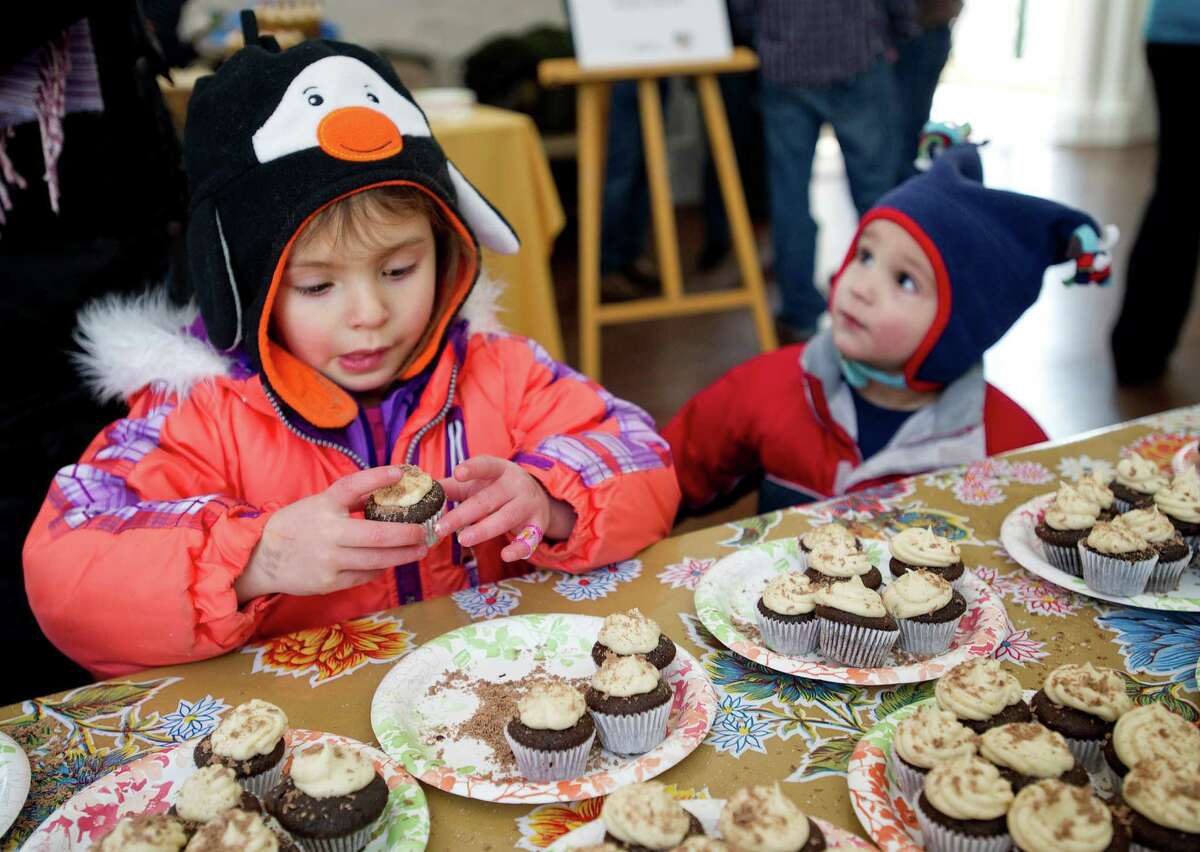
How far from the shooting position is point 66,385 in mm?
1643

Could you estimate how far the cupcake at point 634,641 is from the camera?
3.46ft

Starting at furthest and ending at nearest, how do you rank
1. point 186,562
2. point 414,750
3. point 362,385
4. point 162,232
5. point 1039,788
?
point 162,232 < point 362,385 < point 186,562 < point 414,750 < point 1039,788

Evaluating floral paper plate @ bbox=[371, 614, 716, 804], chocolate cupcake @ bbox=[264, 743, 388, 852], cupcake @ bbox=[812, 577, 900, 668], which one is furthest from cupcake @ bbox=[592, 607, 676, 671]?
chocolate cupcake @ bbox=[264, 743, 388, 852]

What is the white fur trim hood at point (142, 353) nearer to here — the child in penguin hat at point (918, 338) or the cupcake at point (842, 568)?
the cupcake at point (842, 568)

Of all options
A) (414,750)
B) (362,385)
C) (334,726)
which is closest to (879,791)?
(414,750)

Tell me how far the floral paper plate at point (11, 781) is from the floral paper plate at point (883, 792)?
0.73 meters

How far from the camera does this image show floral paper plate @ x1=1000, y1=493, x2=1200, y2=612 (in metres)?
1.18

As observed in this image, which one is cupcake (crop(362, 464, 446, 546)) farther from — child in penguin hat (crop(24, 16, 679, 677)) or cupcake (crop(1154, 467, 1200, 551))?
cupcake (crop(1154, 467, 1200, 551))

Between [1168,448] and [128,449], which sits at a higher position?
[128,449]

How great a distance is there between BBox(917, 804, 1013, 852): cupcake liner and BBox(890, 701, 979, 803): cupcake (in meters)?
0.04

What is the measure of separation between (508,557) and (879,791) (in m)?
0.51

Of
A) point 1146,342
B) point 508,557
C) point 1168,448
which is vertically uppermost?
point 508,557

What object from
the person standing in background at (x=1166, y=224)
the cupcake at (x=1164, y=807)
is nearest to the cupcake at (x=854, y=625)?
the cupcake at (x=1164, y=807)

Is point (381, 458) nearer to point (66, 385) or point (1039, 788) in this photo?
point (66, 385)
